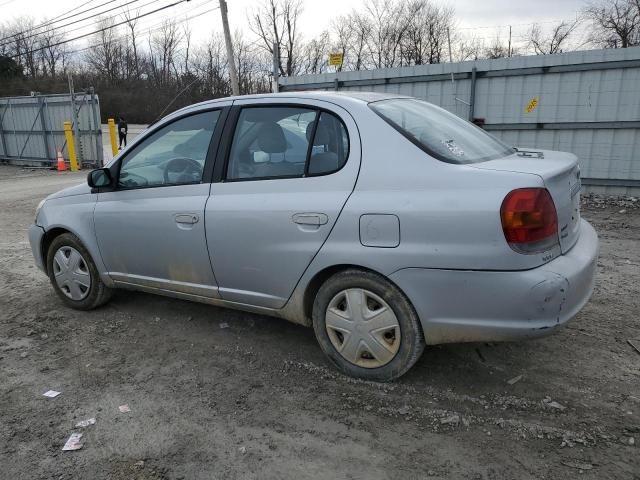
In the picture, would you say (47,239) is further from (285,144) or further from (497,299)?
(497,299)

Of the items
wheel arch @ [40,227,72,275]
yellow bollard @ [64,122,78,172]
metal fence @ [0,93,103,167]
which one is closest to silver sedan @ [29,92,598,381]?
wheel arch @ [40,227,72,275]

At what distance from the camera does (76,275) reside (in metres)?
4.37

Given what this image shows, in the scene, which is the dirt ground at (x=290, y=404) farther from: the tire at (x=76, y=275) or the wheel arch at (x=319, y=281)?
the wheel arch at (x=319, y=281)

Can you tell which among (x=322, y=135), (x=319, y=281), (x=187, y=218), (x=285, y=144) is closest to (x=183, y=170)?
(x=187, y=218)

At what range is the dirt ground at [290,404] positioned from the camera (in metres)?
2.46

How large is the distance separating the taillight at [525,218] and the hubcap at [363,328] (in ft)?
2.58

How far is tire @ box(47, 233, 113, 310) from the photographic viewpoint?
170 inches

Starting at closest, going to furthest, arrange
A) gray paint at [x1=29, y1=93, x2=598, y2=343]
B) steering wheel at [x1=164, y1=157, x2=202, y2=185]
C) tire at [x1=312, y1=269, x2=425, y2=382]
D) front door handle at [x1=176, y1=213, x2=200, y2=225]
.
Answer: gray paint at [x1=29, y1=93, x2=598, y2=343] < tire at [x1=312, y1=269, x2=425, y2=382] < front door handle at [x1=176, y1=213, x2=200, y2=225] < steering wheel at [x1=164, y1=157, x2=202, y2=185]

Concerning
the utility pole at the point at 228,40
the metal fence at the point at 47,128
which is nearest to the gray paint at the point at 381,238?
the metal fence at the point at 47,128

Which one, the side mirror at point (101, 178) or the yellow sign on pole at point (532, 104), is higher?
the yellow sign on pole at point (532, 104)

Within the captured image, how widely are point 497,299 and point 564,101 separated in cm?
822

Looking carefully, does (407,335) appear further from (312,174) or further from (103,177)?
(103,177)

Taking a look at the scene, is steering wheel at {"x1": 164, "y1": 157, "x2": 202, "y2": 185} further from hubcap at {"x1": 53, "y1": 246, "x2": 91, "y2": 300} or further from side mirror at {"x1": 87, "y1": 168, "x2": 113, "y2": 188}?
hubcap at {"x1": 53, "y1": 246, "x2": 91, "y2": 300}

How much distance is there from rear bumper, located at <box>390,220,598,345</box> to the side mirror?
245 centimetres
